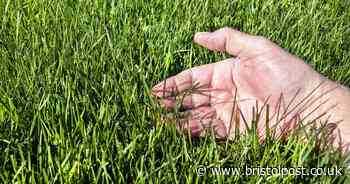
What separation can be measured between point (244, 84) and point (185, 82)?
0.23 m

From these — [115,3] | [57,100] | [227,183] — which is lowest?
[227,183]

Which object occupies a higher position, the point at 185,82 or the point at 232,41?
the point at 232,41

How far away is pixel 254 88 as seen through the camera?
5.98 feet

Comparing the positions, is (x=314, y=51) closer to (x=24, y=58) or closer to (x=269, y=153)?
(x=269, y=153)

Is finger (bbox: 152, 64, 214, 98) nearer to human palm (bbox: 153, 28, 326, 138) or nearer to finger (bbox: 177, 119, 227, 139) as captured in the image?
human palm (bbox: 153, 28, 326, 138)

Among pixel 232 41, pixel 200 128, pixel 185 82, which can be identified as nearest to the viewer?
pixel 200 128

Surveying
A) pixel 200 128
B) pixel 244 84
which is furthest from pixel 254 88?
pixel 200 128

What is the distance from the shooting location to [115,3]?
2.36m

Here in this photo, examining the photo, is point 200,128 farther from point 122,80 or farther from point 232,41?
point 232,41

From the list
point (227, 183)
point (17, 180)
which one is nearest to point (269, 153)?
point (227, 183)

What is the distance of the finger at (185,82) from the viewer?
64.9 inches

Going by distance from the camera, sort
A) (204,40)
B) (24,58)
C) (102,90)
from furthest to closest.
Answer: (204,40) < (24,58) < (102,90)

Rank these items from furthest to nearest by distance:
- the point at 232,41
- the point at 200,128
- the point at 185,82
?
the point at 232,41 → the point at 185,82 → the point at 200,128

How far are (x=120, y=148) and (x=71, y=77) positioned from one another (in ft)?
1.37
